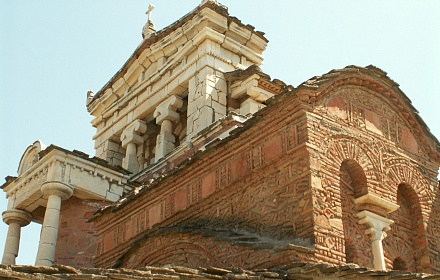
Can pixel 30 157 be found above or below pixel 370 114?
above

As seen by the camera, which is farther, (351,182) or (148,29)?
(148,29)

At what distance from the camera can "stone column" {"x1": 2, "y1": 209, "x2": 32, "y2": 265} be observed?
1758 centimetres

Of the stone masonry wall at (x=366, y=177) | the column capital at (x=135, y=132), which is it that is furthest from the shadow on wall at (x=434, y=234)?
the column capital at (x=135, y=132)

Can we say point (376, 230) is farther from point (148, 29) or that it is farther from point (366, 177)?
point (148, 29)

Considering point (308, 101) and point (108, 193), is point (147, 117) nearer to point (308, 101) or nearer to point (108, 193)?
point (108, 193)

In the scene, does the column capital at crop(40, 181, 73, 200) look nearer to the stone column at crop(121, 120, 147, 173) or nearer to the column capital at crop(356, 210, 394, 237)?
the stone column at crop(121, 120, 147, 173)

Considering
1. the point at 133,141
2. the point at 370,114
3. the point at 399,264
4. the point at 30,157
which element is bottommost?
the point at 399,264

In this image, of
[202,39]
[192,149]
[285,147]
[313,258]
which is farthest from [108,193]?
[313,258]

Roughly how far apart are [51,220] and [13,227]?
212cm

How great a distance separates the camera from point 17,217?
17719 millimetres

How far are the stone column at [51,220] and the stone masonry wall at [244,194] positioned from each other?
2.42 m

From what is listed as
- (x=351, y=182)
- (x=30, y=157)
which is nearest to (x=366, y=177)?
(x=351, y=182)

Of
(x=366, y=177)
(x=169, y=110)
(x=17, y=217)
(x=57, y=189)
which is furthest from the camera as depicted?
(x=169, y=110)

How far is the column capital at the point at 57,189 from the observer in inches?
641
